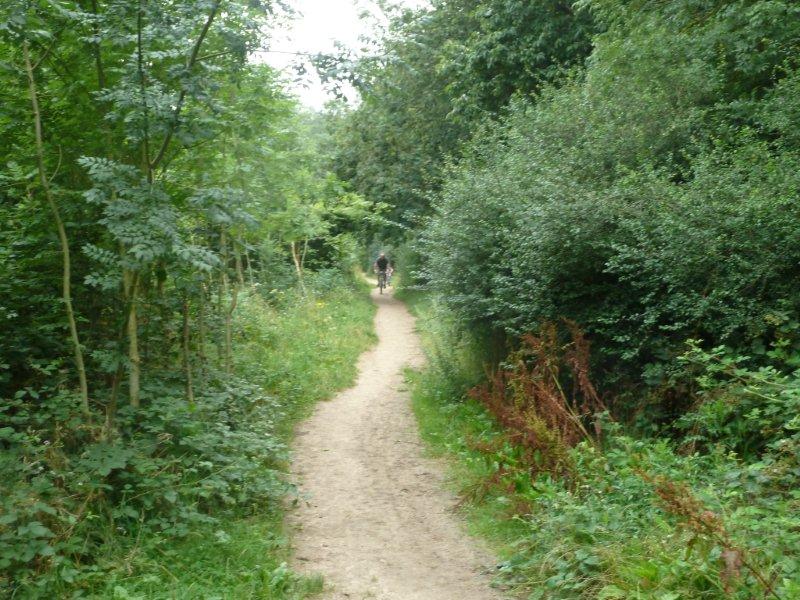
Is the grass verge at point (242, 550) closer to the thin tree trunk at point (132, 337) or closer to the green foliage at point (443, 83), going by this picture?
the thin tree trunk at point (132, 337)

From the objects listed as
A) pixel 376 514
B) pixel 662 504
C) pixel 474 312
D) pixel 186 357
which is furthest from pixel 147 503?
pixel 474 312

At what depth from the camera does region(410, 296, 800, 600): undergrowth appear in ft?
14.1

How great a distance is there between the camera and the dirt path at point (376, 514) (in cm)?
584

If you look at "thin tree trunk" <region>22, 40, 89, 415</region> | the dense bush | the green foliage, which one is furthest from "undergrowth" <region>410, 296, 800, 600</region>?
the green foliage

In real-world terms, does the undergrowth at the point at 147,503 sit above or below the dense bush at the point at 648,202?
below

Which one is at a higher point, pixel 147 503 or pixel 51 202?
pixel 51 202

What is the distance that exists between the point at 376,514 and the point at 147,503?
7.83 ft

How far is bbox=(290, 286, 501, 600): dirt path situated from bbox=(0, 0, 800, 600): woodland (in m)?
0.30

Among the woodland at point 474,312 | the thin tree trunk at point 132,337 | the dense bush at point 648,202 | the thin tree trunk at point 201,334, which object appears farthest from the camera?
the thin tree trunk at point 201,334

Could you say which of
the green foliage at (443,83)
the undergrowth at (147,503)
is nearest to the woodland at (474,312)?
the undergrowth at (147,503)

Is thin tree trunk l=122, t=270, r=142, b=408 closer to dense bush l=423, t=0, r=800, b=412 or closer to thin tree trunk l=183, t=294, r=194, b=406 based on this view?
thin tree trunk l=183, t=294, r=194, b=406

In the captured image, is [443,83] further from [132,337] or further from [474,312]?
[132,337]

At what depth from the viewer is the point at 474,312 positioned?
10.4 m

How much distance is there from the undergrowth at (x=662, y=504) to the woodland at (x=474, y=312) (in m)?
0.03
